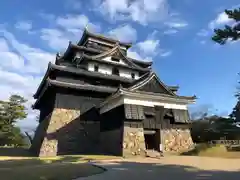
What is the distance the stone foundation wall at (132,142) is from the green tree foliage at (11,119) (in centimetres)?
2927

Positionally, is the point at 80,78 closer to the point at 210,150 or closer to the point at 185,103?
the point at 185,103

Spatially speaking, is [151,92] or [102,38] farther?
[102,38]

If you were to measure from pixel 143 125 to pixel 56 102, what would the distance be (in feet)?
29.6

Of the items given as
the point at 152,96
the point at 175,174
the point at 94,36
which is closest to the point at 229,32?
the point at 175,174

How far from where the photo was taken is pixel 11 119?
1623 inches

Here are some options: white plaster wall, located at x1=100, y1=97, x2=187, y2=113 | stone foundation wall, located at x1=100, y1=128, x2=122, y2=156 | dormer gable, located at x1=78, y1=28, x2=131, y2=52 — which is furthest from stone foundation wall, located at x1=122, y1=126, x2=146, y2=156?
dormer gable, located at x1=78, y1=28, x2=131, y2=52

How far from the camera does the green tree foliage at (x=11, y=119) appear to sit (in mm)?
39281

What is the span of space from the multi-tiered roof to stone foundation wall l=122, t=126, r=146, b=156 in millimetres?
3164

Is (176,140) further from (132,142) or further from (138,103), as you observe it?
(138,103)

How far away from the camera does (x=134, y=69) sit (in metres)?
29.5

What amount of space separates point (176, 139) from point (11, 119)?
32.7 metres

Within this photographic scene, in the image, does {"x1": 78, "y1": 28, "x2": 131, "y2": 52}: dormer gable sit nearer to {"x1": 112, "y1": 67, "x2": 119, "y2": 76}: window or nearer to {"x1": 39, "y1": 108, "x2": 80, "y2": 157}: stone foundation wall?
{"x1": 112, "y1": 67, "x2": 119, "y2": 76}: window

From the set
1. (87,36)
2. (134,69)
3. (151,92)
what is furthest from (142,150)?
(87,36)

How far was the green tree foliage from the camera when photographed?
129 feet
